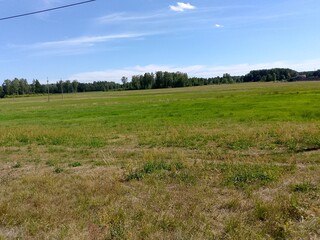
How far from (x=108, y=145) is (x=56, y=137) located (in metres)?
4.36

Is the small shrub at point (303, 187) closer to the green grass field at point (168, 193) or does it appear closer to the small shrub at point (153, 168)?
the green grass field at point (168, 193)

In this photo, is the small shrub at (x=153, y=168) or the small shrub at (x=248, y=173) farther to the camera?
the small shrub at (x=153, y=168)

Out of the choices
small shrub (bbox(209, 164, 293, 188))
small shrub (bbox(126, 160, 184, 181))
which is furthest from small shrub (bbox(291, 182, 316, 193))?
small shrub (bbox(126, 160, 184, 181))

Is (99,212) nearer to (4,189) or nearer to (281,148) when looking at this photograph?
(4,189)

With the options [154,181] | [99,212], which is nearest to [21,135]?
[154,181]

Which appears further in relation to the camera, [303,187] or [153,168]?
[153,168]

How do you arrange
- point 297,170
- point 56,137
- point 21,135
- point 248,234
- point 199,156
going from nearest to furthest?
1. point 248,234
2. point 297,170
3. point 199,156
4. point 56,137
5. point 21,135

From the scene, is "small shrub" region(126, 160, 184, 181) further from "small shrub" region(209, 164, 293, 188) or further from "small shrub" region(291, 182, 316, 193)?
"small shrub" region(291, 182, 316, 193)

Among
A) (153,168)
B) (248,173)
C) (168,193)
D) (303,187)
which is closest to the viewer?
(303,187)

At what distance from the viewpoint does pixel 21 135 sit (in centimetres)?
2002

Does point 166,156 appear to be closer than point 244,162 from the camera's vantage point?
No

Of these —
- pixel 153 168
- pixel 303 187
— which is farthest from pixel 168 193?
pixel 303 187

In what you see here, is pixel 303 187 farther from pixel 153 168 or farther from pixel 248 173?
pixel 153 168

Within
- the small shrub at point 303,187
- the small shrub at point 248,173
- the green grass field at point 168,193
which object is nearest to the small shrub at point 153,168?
the green grass field at point 168,193
